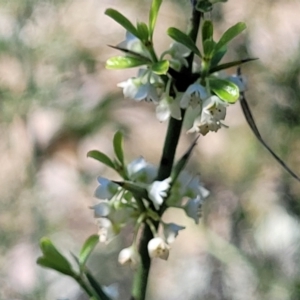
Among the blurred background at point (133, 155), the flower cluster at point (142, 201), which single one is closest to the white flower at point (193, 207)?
the flower cluster at point (142, 201)

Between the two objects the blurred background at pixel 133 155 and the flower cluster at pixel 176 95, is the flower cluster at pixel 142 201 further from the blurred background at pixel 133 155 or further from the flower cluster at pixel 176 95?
the blurred background at pixel 133 155

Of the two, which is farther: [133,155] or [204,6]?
[133,155]

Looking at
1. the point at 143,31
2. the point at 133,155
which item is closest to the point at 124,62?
the point at 143,31

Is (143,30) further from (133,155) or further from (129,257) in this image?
(133,155)

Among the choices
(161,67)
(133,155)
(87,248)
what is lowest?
(133,155)

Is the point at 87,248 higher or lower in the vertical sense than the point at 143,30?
lower

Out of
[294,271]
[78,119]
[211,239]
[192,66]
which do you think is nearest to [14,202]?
[78,119]
